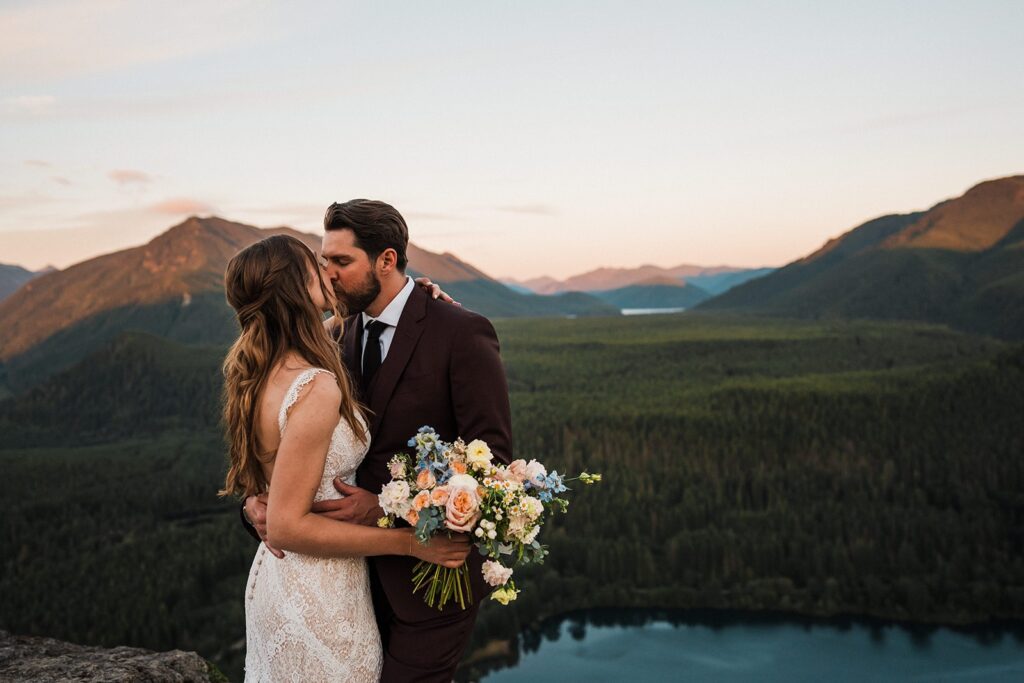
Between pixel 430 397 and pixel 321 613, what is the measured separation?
124 cm

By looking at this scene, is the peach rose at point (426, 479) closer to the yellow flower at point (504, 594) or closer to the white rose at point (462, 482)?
the white rose at point (462, 482)

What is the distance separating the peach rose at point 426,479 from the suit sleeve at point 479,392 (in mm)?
456

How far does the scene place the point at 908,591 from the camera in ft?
192

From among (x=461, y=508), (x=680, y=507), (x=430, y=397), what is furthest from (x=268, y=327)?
(x=680, y=507)

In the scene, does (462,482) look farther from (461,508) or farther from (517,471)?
(517,471)

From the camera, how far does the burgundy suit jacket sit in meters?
4.26

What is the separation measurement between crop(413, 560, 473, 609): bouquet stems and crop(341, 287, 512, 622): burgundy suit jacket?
0.25 feet

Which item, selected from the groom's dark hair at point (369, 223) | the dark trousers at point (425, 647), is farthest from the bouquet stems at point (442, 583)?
the groom's dark hair at point (369, 223)

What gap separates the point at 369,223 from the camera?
171 inches

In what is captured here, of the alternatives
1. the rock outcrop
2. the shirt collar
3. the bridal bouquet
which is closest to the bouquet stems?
the bridal bouquet

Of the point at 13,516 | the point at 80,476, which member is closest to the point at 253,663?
the point at 13,516

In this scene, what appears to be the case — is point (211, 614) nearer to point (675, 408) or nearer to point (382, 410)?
point (382, 410)

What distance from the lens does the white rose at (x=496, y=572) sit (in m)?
3.92

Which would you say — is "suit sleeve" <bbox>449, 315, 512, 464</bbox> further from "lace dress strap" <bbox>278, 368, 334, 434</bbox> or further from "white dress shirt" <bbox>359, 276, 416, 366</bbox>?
"lace dress strap" <bbox>278, 368, 334, 434</bbox>
